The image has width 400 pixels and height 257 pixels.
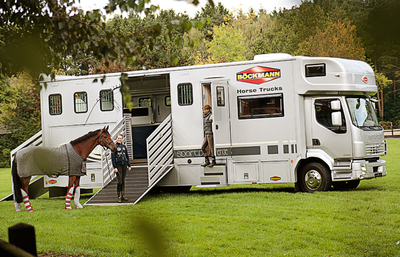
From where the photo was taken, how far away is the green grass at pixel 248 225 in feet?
23.6

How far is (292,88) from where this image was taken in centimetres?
1333

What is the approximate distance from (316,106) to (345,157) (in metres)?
1.54

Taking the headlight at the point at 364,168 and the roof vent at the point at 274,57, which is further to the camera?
the roof vent at the point at 274,57

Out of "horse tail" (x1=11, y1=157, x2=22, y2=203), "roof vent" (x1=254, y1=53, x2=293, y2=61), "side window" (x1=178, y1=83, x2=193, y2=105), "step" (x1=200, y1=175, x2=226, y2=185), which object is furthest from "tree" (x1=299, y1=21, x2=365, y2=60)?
"horse tail" (x1=11, y1=157, x2=22, y2=203)

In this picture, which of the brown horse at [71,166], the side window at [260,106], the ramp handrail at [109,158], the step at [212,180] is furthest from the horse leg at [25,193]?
the side window at [260,106]

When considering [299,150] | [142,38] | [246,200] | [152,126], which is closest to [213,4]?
[142,38]

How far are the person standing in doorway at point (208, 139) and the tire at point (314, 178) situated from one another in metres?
2.42

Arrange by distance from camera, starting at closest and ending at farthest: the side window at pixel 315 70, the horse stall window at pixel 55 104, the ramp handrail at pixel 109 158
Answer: the side window at pixel 315 70
the ramp handrail at pixel 109 158
the horse stall window at pixel 55 104

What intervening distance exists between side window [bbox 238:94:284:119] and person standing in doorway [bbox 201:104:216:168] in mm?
867

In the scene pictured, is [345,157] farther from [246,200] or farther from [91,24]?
[91,24]

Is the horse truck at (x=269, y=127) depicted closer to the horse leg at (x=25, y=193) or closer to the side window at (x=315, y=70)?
the side window at (x=315, y=70)

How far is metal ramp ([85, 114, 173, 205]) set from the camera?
13125 millimetres

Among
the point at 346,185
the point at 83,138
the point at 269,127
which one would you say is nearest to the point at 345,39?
the point at 83,138

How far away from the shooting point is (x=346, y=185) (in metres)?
14.7
